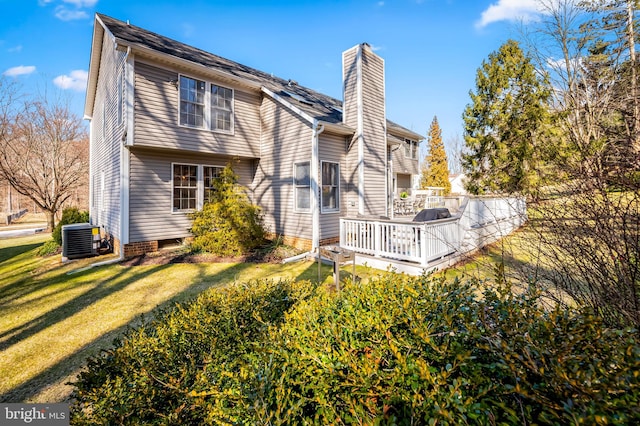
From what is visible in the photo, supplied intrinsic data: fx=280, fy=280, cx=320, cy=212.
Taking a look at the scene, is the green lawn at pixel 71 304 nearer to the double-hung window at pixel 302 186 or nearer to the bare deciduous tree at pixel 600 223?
the double-hung window at pixel 302 186

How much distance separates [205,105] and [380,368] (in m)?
10.0

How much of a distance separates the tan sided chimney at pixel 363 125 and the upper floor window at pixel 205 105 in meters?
4.23

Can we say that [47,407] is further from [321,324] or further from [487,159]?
[487,159]

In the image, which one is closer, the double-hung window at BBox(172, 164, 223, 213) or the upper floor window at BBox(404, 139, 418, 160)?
the double-hung window at BBox(172, 164, 223, 213)

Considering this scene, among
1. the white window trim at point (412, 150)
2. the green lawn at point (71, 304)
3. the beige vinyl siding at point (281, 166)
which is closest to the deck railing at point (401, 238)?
the green lawn at point (71, 304)

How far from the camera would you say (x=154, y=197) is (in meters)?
9.00

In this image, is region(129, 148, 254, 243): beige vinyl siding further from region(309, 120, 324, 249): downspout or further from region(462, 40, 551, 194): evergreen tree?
region(462, 40, 551, 194): evergreen tree

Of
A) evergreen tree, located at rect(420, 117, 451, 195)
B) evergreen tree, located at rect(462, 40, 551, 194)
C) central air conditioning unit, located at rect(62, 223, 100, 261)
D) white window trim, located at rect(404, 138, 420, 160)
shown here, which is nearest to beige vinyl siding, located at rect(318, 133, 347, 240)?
central air conditioning unit, located at rect(62, 223, 100, 261)

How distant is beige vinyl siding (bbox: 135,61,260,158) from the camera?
8.25m

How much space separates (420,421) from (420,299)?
0.95 m

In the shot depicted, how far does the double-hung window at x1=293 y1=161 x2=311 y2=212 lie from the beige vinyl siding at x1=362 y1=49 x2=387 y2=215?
7.09 ft

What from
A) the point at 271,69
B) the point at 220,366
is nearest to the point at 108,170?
the point at 271,69

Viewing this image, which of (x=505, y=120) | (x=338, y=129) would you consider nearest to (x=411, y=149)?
(x=505, y=120)

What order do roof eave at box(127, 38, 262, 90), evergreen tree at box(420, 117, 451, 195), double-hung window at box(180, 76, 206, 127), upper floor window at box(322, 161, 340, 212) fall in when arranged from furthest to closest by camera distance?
evergreen tree at box(420, 117, 451, 195) → upper floor window at box(322, 161, 340, 212) → double-hung window at box(180, 76, 206, 127) → roof eave at box(127, 38, 262, 90)
